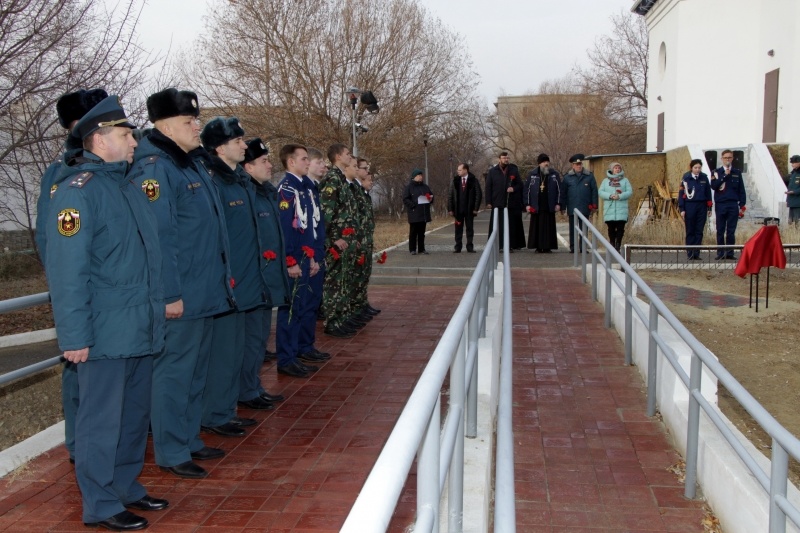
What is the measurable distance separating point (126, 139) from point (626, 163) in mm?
21296

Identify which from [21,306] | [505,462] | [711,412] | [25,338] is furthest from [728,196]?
[505,462]

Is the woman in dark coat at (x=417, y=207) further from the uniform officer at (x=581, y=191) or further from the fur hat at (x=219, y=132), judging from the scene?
the fur hat at (x=219, y=132)

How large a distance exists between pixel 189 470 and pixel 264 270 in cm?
166

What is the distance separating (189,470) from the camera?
434 centimetres

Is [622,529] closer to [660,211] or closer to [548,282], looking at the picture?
[548,282]

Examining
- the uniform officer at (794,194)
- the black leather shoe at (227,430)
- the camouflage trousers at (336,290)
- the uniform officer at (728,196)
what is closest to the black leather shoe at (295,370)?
the black leather shoe at (227,430)

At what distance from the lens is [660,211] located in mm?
20547

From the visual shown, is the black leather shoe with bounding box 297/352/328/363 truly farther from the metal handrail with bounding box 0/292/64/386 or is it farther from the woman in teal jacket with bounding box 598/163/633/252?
the woman in teal jacket with bounding box 598/163/633/252

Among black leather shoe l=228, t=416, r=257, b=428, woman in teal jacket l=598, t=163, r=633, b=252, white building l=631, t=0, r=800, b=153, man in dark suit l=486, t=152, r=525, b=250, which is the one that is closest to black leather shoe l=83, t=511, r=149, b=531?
black leather shoe l=228, t=416, r=257, b=428

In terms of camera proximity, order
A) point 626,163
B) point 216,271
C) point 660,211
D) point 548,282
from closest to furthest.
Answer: point 216,271 → point 548,282 → point 660,211 → point 626,163

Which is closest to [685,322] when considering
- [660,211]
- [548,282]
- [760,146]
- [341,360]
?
[548,282]

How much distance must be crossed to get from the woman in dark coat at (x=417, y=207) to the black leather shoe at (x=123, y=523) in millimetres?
11285

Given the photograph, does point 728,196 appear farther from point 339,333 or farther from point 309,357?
point 309,357

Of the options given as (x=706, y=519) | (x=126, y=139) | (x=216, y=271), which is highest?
(x=126, y=139)
